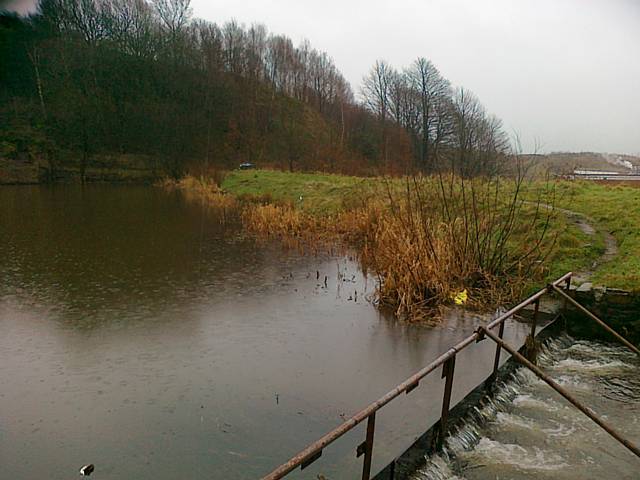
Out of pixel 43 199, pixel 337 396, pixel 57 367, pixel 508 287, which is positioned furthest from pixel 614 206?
pixel 43 199

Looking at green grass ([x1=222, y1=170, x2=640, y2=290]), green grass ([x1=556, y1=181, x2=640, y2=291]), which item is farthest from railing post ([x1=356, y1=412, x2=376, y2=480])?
green grass ([x1=222, y1=170, x2=640, y2=290])

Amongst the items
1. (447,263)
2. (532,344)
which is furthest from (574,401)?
(447,263)

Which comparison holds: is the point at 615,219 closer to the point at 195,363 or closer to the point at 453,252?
the point at 453,252

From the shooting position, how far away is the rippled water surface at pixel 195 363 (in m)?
3.44

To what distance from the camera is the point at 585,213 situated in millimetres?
11594

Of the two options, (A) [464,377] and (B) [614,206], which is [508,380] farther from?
(B) [614,206]

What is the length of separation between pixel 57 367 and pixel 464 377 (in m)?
3.83

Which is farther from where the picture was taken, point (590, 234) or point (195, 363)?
point (590, 234)

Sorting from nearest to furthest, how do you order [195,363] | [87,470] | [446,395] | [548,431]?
[87,470] → [446,395] → [548,431] → [195,363]

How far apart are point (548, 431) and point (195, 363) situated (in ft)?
10.4

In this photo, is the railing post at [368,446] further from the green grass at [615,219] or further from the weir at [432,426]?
the green grass at [615,219]

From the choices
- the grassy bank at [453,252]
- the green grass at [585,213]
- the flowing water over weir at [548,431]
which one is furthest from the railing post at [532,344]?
the green grass at [585,213]

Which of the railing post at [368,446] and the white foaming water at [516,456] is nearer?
the railing post at [368,446]

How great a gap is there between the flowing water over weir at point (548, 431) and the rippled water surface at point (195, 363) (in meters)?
0.26
